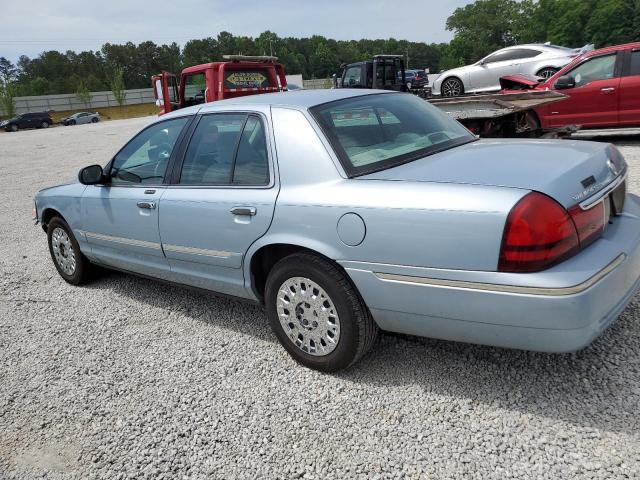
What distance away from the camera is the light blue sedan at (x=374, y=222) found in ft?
7.61

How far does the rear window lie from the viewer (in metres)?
3.00

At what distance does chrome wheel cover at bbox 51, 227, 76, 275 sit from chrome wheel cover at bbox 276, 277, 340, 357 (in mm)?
2697

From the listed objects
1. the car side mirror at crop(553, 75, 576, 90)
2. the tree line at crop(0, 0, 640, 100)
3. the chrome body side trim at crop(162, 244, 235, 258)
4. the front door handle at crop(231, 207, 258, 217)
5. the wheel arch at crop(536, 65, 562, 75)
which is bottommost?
the chrome body side trim at crop(162, 244, 235, 258)

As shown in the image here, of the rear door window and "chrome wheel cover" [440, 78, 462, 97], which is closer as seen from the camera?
the rear door window

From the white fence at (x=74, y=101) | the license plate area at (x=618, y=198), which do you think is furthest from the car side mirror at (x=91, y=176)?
the white fence at (x=74, y=101)

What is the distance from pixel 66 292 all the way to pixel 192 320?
5.27 feet

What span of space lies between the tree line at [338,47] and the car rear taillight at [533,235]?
90.2 metres

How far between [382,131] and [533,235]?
131 centimetres

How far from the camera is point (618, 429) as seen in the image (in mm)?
2377

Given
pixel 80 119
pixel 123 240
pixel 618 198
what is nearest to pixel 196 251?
pixel 123 240

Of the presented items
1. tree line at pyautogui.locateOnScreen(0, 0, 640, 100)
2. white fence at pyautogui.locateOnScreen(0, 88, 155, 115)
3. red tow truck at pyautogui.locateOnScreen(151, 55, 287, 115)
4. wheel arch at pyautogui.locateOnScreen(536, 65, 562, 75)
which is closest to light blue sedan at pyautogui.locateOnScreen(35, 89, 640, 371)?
red tow truck at pyautogui.locateOnScreen(151, 55, 287, 115)

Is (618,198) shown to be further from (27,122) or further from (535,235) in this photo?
(27,122)

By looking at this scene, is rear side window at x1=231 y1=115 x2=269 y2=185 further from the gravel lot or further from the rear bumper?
the gravel lot

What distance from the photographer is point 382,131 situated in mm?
3279
